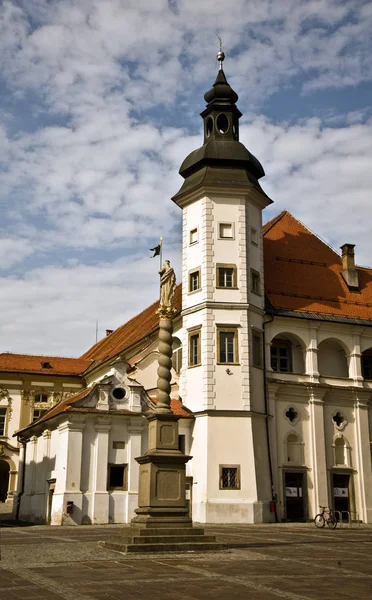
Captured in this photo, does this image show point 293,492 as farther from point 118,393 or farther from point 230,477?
point 118,393

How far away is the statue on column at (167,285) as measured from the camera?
2041 centimetres

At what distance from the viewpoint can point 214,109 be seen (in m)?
37.8

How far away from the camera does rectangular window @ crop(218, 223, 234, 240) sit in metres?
35.2

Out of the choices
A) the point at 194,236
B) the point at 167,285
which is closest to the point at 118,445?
the point at 194,236

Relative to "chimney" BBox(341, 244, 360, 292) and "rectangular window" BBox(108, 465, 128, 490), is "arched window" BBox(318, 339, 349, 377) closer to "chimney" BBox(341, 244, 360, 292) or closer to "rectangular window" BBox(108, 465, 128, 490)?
"chimney" BBox(341, 244, 360, 292)

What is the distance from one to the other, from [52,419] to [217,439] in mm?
7966

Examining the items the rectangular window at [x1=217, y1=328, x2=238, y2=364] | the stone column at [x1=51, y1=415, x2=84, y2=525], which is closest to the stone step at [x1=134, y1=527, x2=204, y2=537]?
the stone column at [x1=51, y1=415, x2=84, y2=525]

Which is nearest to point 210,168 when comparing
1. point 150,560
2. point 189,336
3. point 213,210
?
point 213,210

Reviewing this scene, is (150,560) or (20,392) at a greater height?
(20,392)

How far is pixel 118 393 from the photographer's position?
32.5 meters

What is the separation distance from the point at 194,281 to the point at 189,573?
23789 millimetres

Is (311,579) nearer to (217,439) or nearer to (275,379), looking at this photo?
(217,439)

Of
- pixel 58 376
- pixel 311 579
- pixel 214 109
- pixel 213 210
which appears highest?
pixel 214 109

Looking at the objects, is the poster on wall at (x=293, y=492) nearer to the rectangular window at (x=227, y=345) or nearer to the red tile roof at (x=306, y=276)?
the rectangular window at (x=227, y=345)
